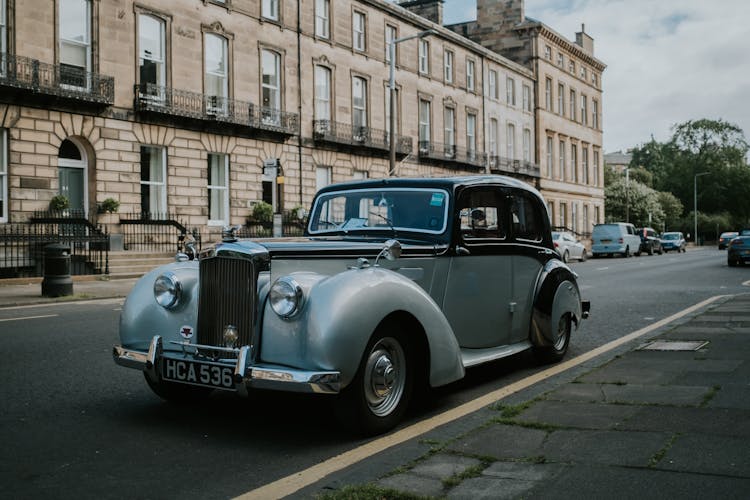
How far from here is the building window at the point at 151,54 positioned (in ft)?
83.4

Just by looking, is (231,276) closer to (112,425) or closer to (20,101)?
(112,425)

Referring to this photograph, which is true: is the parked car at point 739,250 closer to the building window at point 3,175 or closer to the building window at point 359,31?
the building window at point 359,31

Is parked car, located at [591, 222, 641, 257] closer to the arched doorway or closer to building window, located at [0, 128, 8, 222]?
the arched doorway

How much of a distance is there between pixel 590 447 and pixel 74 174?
22.4 metres

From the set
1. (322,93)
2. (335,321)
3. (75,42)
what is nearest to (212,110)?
(75,42)

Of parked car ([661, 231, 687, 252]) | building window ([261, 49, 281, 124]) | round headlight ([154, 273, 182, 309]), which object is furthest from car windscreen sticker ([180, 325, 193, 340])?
parked car ([661, 231, 687, 252])

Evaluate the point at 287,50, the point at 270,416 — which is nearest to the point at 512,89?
the point at 287,50

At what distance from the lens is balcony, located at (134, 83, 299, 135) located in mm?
25234

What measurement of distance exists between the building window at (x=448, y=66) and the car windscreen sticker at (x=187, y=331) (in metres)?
40.0

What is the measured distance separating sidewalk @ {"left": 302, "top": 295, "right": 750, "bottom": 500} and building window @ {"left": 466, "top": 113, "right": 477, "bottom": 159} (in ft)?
133

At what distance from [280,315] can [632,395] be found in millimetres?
2865

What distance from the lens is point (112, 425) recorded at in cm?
514

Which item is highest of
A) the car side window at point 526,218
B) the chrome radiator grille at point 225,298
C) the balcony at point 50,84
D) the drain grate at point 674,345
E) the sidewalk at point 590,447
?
the balcony at point 50,84

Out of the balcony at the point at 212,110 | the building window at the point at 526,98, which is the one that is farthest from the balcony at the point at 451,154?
the balcony at the point at 212,110
